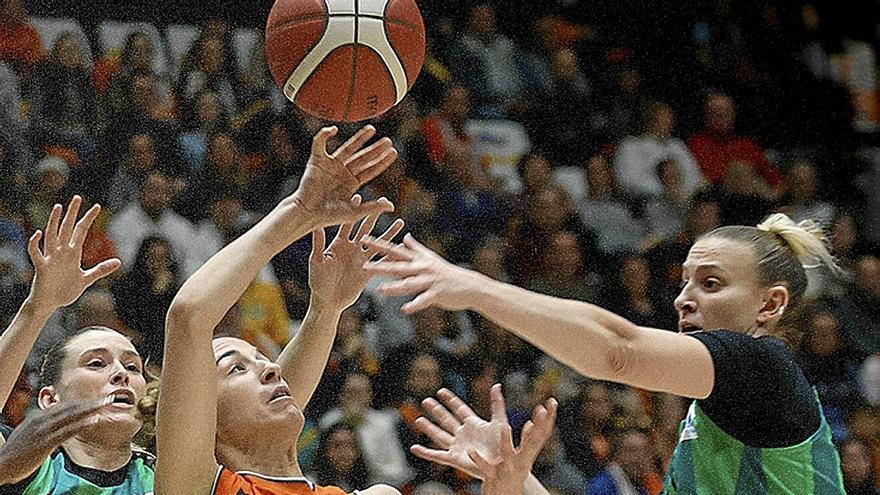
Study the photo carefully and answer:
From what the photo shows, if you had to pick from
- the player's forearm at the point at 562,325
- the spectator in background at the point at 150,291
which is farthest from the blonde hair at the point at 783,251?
the spectator in background at the point at 150,291

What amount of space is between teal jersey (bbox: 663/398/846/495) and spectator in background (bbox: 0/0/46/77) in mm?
4963

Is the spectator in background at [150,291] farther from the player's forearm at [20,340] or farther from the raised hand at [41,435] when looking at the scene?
the raised hand at [41,435]

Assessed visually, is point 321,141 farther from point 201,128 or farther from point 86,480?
point 201,128

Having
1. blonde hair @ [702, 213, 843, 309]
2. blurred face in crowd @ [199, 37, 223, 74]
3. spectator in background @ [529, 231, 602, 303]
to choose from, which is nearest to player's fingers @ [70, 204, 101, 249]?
blonde hair @ [702, 213, 843, 309]

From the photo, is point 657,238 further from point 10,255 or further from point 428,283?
point 428,283

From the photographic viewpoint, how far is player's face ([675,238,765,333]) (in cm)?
322

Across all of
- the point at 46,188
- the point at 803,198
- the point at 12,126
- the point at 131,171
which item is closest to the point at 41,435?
the point at 46,188

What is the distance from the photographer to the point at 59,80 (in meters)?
7.15

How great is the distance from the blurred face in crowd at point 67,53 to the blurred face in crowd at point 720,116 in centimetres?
387

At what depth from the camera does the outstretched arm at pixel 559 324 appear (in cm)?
251

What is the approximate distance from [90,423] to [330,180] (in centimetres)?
76

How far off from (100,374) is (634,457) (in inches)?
131

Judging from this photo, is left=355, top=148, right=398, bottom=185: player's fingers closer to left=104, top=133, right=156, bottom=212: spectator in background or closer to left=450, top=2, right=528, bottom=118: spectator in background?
left=104, top=133, right=156, bottom=212: spectator in background

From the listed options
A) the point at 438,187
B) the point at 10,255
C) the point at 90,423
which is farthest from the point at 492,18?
the point at 90,423
